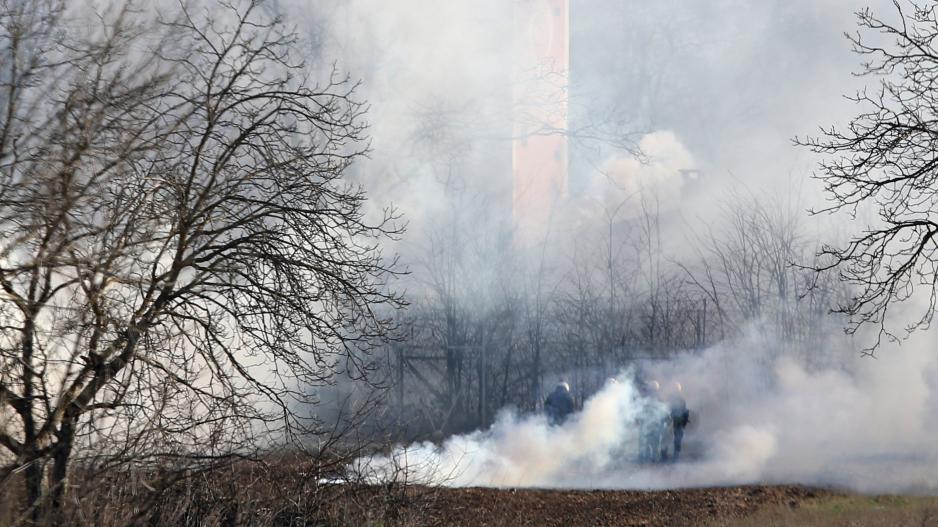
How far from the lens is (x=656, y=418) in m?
16.0

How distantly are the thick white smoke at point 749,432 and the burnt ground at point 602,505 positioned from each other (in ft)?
4.23

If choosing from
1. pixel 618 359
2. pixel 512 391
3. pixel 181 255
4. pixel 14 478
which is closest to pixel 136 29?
pixel 181 255

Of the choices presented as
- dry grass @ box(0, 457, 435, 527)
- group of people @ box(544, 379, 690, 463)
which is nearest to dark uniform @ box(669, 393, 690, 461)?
group of people @ box(544, 379, 690, 463)

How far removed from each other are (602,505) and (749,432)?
23.8ft

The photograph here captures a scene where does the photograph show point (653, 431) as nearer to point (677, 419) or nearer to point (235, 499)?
point (677, 419)

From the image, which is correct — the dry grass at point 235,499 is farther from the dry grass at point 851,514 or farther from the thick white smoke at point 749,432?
the thick white smoke at point 749,432

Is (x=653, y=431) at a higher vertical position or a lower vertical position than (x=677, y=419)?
lower

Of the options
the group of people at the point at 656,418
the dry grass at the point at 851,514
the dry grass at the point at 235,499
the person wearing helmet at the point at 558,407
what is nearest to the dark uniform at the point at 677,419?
the group of people at the point at 656,418

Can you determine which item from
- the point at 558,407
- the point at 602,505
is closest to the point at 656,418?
the point at 558,407

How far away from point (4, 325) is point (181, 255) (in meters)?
1.58

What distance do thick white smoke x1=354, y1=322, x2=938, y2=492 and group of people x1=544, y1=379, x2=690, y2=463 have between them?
14cm

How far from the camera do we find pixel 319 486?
23.6 feet

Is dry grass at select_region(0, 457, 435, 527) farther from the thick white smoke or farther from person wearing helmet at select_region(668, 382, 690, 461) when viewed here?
person wearing helmet at select_region(668, 382, 690, 461)

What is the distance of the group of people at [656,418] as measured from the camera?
15640mm
